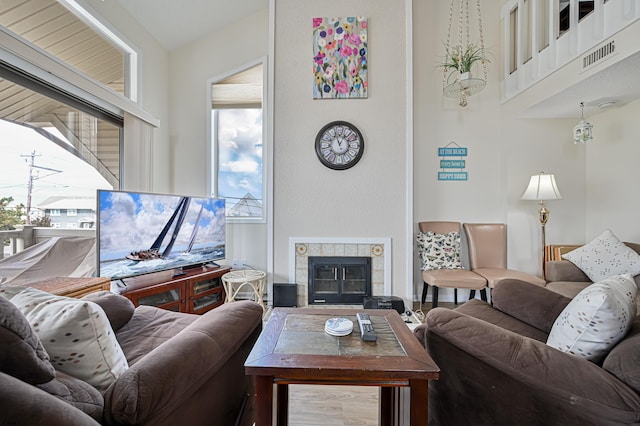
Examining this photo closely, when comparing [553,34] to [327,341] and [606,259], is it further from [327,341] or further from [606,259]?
[327,341]

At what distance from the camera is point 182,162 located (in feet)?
11.5

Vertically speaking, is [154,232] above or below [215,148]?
below

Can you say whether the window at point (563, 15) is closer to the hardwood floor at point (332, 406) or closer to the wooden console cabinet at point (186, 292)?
the hardwood floor at point (332, 406)

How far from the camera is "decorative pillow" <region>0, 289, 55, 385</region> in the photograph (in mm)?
648

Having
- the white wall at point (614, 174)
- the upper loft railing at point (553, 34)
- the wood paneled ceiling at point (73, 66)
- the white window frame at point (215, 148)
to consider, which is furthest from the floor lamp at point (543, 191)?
the wood paneled ceiling at point (73, 66)

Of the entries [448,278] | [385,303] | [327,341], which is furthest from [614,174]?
[327,341]

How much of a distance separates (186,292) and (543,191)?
373cm

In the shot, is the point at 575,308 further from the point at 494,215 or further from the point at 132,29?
the point at 132,29

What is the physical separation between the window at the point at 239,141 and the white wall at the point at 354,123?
1.51ft

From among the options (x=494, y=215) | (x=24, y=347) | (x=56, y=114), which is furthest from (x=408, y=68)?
(x=24, y=347)

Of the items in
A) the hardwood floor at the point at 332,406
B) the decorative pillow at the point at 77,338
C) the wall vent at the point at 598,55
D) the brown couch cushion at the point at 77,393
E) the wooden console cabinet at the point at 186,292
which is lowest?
the hardwood floor at the point at 332,406

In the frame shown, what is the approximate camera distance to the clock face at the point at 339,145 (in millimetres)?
3152

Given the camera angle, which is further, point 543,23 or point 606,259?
point 543,23

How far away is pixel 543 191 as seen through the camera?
2.97 metres
